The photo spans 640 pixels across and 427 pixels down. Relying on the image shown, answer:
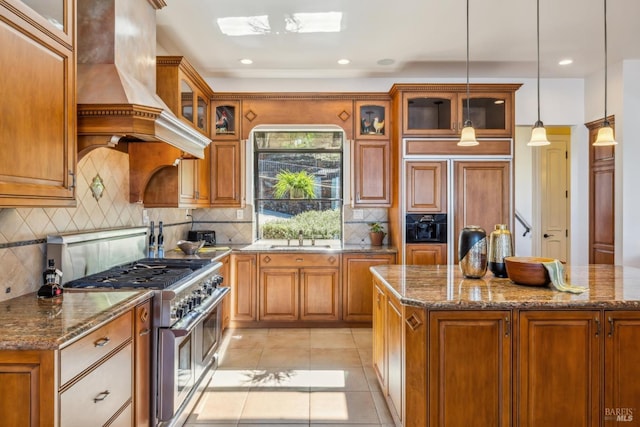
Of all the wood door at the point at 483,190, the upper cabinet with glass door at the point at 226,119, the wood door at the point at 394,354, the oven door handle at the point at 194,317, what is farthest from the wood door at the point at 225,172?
the wood door at the point at 394,354

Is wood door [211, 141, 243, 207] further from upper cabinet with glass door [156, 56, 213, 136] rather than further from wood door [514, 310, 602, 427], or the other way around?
wood door [514, 310, 602, 427]

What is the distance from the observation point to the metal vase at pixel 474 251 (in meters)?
2.46

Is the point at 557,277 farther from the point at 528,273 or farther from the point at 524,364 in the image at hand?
the point at 524,364

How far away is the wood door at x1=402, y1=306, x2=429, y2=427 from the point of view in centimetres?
201

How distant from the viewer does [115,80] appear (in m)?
2.21

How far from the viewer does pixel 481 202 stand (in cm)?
428

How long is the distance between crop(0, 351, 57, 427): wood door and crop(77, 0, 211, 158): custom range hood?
3.75ft

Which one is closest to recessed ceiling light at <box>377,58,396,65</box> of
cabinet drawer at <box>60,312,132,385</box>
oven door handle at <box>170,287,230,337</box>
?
oven door handle at <box>170,287,230,337</box>

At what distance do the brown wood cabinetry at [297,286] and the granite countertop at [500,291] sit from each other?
1662mm

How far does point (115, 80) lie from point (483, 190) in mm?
3546

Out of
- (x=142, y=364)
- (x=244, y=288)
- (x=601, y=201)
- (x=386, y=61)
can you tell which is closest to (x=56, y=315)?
(x=142, y=364)

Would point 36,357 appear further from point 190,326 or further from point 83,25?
point 83,25

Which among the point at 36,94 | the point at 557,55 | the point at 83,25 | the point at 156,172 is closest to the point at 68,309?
the point at 36,94

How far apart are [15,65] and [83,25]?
36.9 inches
